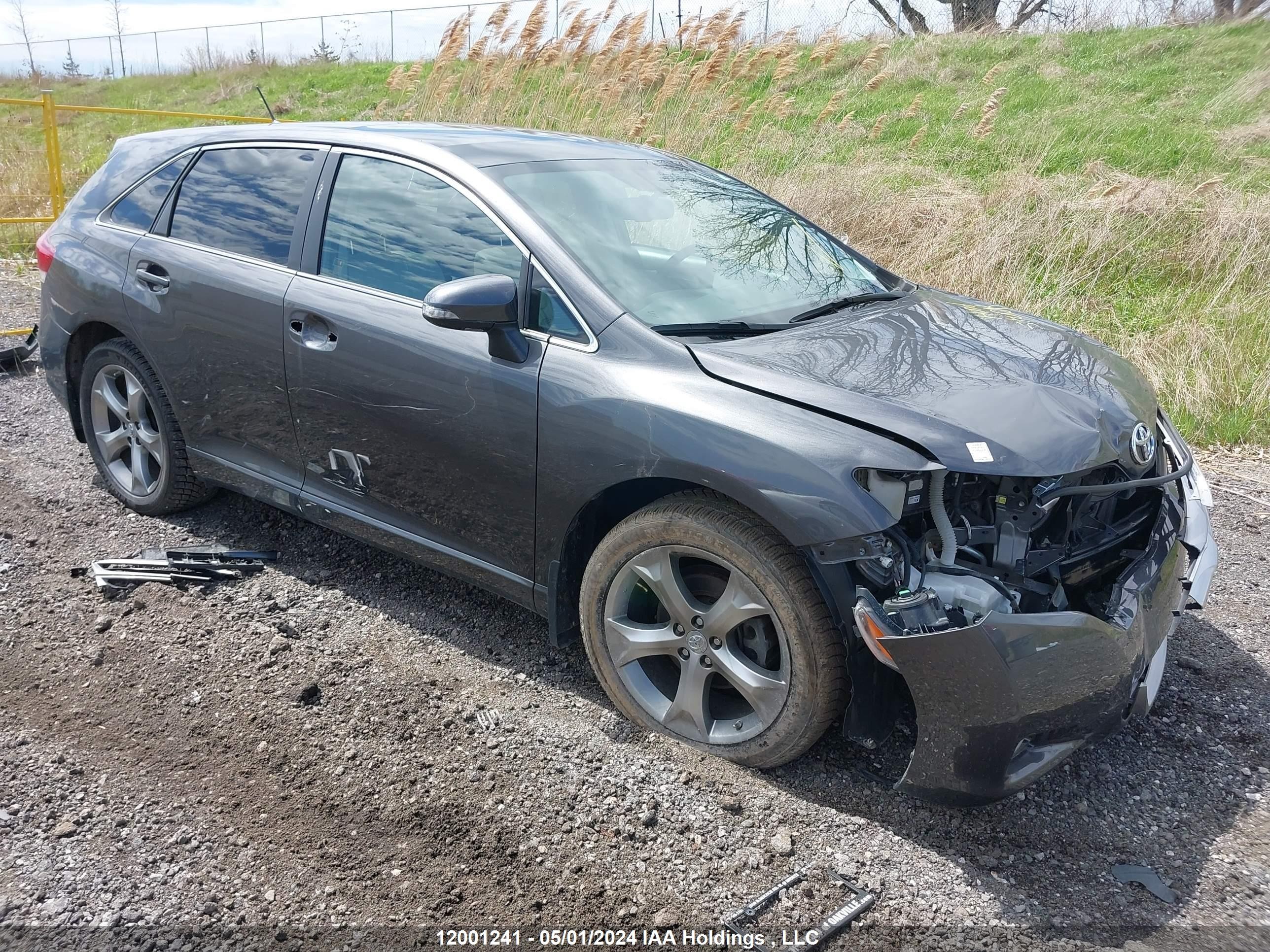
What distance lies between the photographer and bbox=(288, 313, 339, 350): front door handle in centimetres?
339

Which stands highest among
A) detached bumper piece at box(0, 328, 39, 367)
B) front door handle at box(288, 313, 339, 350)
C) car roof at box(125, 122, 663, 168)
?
car roof at box(125, 122, 663, 168)

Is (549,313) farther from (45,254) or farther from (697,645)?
(45,254)

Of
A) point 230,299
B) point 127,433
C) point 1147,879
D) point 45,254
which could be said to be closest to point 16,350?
point 45,254

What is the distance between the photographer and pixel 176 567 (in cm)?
394

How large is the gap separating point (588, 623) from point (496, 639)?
2.20ft

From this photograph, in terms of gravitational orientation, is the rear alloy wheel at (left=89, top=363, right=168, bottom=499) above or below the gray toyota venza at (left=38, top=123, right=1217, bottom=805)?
below

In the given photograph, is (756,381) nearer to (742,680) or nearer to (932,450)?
(932,450)

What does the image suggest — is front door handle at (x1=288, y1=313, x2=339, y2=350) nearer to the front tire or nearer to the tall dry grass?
the front tire

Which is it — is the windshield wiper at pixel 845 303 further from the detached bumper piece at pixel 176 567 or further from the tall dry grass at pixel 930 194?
the tall dry grass at pixel 930 194

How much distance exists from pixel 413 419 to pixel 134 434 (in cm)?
197

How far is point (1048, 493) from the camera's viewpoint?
8.21 ft

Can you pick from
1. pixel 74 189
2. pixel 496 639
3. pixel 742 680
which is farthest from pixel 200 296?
pixel 74 189

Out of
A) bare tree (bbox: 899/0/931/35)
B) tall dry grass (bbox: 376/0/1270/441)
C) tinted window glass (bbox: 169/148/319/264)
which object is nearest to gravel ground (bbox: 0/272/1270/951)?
tinted window glass (bbox: 169/148/319/264)

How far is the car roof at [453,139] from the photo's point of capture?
3.44 meters
